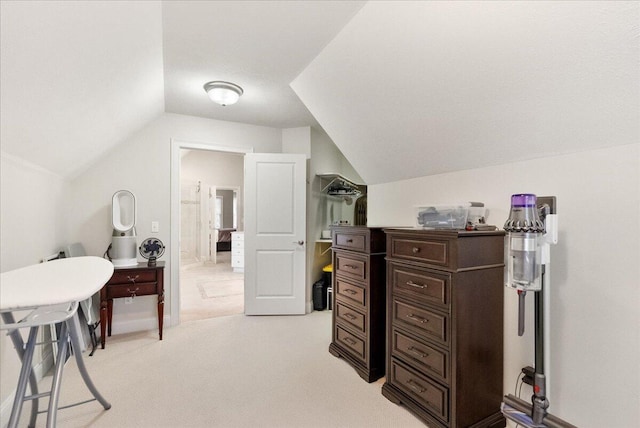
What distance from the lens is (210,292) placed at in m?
4.96

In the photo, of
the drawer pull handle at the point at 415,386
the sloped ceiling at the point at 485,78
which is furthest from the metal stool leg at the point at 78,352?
the sloped ceiling at the point at 485,78

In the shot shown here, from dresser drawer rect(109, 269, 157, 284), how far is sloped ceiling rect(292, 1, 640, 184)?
240 centimetres

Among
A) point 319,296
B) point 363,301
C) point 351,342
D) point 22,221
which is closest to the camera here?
point 22,221

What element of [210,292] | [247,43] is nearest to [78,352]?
[247,43]

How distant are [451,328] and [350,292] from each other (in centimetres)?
103

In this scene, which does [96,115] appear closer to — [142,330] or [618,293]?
[142,330]

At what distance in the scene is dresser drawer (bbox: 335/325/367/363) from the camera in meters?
2.42

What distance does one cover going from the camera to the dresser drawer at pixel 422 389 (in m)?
1.71

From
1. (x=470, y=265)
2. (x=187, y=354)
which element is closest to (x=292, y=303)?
(x=187, y=354)

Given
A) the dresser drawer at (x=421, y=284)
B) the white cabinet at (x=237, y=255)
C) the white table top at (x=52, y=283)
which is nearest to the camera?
the white table top at (x=52, y=283)

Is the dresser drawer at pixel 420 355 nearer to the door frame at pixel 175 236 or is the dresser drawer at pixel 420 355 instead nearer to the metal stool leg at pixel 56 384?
the metal stool leg at pixel 56 384

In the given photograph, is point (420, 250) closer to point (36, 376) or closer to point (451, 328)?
point (451, 328)

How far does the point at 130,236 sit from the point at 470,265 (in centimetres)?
319

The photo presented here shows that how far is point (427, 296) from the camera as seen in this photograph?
72.2 inches
